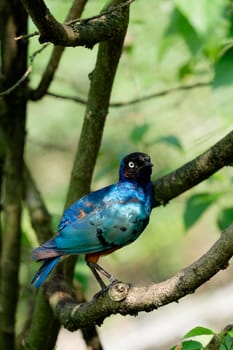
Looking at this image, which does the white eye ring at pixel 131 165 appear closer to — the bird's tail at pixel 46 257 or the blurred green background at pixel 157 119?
the blurred green background at pixel 157 119

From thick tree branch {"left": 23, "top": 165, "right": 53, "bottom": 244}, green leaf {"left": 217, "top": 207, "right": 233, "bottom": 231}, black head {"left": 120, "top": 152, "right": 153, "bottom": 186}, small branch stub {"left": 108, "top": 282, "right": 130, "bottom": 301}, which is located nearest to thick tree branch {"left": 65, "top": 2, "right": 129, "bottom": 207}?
black head {"left": 120, "top": 152, "right": 153, "bottom": 186}

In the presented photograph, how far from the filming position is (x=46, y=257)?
3.35m

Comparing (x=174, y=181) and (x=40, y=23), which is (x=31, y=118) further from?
(x=40, y=23)

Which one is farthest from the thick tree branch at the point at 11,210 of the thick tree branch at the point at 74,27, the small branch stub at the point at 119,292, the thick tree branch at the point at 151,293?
the small branch stub at the point at 119,292

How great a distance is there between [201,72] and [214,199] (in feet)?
3.32

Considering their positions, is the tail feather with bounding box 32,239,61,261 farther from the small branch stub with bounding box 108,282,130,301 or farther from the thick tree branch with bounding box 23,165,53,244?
the thick tree branch with bounding box 23,165,53,244

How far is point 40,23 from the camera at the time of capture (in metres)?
2.44

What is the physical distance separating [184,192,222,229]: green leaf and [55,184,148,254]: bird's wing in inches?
20.6

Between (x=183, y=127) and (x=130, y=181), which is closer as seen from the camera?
(x=130, y=181)

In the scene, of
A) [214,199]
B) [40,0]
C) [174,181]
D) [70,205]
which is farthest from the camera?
[214,199]

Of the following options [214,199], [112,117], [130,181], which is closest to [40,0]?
[130,181]

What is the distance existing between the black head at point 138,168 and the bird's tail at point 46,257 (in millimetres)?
563

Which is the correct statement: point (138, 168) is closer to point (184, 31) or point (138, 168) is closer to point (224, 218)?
point (224, 218)

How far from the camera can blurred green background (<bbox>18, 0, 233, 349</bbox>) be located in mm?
3979
